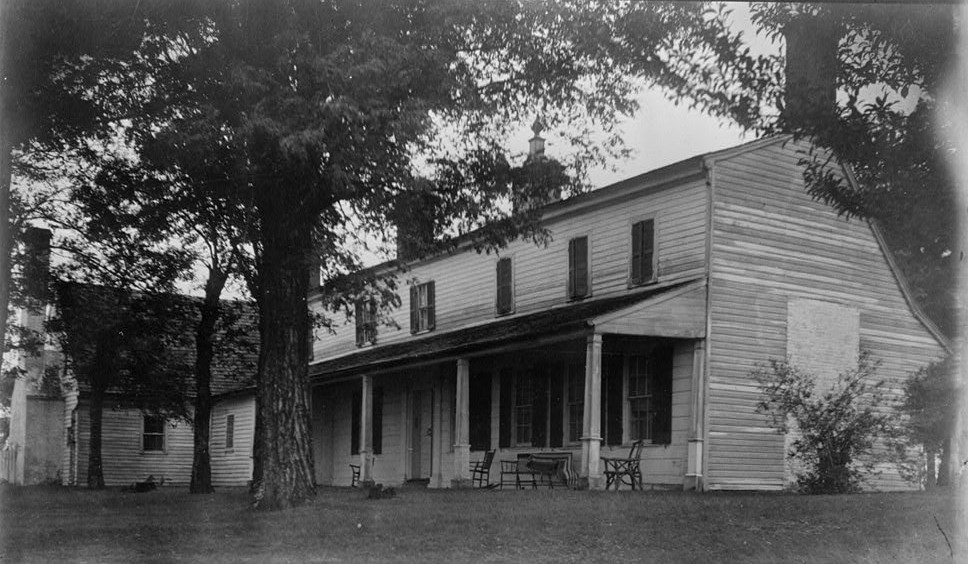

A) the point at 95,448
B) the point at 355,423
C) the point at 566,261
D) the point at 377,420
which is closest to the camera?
the point at 566,261

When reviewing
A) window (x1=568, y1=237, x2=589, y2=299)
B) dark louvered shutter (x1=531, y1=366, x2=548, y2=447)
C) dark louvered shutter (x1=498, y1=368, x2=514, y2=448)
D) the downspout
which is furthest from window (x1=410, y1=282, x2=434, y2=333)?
the downspout

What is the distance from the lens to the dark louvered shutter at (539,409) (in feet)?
77.6

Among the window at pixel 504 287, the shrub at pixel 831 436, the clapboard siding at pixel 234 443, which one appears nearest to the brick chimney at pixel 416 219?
the shrub at pixel 831 436

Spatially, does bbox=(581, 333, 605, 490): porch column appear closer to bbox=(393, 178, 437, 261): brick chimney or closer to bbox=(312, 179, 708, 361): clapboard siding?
bbox=(312, 179, 708, 361): clapboard siding

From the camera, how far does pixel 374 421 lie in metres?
30.6

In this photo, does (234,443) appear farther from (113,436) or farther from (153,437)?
(113,436)

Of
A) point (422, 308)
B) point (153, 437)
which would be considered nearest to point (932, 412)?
point (422, 308)

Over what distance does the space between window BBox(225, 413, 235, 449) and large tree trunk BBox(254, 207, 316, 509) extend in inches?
949

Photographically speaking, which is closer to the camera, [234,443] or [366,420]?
[366,420]

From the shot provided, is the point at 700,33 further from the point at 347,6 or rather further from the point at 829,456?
the point at 829,456

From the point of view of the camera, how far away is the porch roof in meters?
19.7

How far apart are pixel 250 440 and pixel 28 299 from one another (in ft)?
62.9

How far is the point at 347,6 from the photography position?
15430 millimetres

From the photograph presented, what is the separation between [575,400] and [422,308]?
8083 millimetres
